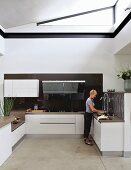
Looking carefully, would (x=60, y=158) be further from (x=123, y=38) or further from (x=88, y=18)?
(x=88, y=18)

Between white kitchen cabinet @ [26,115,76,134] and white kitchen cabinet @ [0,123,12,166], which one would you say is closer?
white kitchen cabinet @ [0,123,12,166]

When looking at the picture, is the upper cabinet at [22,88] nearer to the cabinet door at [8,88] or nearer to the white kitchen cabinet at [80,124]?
the cabinet door at [8,88]

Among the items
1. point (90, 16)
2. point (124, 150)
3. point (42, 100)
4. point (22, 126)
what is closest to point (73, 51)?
point (90, 16)

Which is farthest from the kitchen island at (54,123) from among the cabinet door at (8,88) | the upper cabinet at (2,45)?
the upper cabinet at (2,45)

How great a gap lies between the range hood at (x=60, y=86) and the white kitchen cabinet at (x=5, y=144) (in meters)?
2.43

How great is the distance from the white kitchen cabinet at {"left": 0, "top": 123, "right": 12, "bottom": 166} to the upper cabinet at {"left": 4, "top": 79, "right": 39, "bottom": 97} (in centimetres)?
222

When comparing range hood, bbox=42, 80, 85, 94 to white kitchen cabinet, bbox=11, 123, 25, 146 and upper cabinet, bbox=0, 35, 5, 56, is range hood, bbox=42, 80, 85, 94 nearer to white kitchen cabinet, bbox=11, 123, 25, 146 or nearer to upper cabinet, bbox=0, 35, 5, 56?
white kitchen cabinet, bbox=11, 123, 25, 146

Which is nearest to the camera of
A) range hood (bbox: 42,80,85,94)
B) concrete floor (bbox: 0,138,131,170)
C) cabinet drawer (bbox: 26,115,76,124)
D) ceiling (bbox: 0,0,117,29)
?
concrete floor (bbox: 0,138,131,170)

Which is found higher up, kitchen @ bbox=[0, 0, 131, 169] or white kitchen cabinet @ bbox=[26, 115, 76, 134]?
kitchen @ bbox=[0, 0, 131, 169]

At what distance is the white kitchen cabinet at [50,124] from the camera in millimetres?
6926

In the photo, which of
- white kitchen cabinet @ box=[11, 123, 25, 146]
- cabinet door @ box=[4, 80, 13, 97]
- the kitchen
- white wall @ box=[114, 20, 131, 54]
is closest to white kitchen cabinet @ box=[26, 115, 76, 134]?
white kitchen cabinet @ box=[11, 123, 25, 146]

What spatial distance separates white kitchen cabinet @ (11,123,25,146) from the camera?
5.48m

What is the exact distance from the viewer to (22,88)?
23.3 feet

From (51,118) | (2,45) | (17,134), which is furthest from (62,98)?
(2,45)
